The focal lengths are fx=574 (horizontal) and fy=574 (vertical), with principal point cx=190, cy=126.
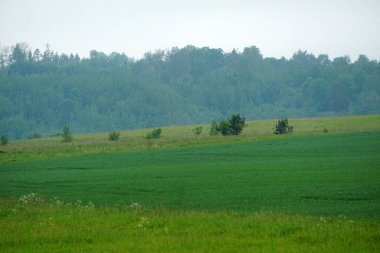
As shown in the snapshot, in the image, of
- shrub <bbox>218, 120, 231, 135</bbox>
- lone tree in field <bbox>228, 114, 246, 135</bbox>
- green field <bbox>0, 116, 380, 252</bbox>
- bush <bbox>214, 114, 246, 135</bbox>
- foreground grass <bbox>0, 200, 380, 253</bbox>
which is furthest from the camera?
shrub <bbox>218, 120, 231, 135</bbox>

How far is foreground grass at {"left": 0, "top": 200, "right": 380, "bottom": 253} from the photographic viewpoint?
13.5 m

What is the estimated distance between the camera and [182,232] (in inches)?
604

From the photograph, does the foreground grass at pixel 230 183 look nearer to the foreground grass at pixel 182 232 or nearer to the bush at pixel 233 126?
the foreground grass at pixel 182 232

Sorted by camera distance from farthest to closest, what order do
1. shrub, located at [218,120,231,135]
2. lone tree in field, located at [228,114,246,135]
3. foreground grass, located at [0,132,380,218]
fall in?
shrub, located at [218,120,231,135] → lone tree in field, located at [228,114,246,135] → foreground grass, located at [0,132,380,218]

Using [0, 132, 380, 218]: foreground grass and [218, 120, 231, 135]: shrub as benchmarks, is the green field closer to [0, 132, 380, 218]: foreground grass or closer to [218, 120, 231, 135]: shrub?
[0, 132, 380, 218]: foreground grass

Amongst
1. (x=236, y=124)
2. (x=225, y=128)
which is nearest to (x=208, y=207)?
(x=236, y=124)

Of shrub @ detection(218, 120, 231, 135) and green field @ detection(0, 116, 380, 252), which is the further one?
shrub @ detection(218, 120, 231, 135)

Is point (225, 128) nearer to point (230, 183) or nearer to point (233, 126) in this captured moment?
point (233, 126)

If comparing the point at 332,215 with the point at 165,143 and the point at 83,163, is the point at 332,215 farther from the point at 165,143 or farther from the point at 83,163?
the point at 165,143

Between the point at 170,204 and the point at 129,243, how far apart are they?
24.5 feet

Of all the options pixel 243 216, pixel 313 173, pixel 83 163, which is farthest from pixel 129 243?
pixel 83 163

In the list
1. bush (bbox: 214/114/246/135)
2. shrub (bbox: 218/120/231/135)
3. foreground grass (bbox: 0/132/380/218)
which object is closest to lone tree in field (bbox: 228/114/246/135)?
bush (bbox: 214/114/246/135)

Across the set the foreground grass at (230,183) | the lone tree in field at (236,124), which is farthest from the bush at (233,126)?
the foreground grass at (230,183)

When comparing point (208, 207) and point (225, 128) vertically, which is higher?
point (225, 128)
